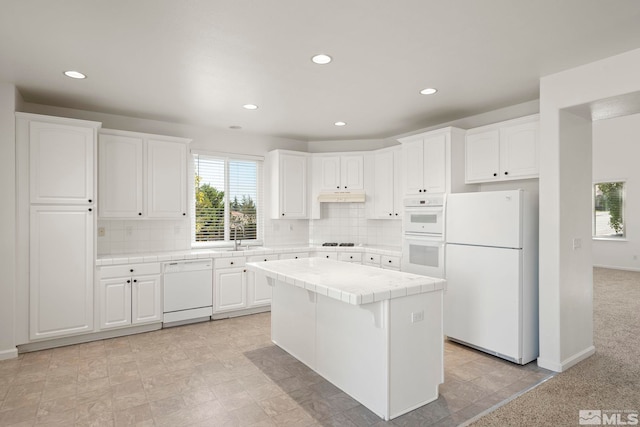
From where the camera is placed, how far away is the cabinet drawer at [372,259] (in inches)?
200

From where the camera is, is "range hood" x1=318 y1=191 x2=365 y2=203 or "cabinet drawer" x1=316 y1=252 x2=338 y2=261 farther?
"range hood" x1=318 y1=191 x2=365 y2=203

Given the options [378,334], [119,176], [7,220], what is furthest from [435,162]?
[7,220]

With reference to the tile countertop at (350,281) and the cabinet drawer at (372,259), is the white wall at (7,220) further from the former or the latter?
the cabinet drawer at (372,259)

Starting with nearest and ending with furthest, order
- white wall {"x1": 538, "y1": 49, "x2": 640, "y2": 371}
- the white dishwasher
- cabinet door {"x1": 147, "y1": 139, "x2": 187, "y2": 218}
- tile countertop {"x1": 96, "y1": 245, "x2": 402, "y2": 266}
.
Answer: white wall {"x1": 538, "y1": 49, "x2": 640, "y2": 371} < tile countertop {"x1": 96, "y1": 245, "x2": 402, "y2": 266} < the white dishwasher < cabinet door {"x1": 147, "y1": 139, "x2": 187, "y2": 218}

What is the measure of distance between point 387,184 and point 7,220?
4.46m

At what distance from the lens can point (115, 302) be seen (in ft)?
13.3

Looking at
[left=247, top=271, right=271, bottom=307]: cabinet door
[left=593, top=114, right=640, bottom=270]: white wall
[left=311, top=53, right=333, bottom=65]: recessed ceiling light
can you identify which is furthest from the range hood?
[left=593, top=114, right=640, bottom=270]: white wall

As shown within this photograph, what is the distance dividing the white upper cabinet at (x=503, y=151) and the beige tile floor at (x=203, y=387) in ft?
6.19

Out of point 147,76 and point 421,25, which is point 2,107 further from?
point 421,25

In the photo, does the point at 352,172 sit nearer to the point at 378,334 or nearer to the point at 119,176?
the point at 119,176

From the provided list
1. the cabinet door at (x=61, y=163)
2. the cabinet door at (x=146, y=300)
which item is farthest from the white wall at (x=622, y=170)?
the cabinet door at (x=61, y=163)

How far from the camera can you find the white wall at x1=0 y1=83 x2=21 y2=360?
3.44m

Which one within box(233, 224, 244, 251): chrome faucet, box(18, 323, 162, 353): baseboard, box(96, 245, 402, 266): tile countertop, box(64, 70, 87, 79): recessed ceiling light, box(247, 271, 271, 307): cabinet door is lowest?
box(18, 323, 162, 353): baseboard

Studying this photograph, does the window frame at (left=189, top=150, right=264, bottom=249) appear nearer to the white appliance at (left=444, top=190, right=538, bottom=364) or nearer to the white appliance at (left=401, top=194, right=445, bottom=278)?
the white appliance at (left=401, top=194, right=445, bottom=278)
